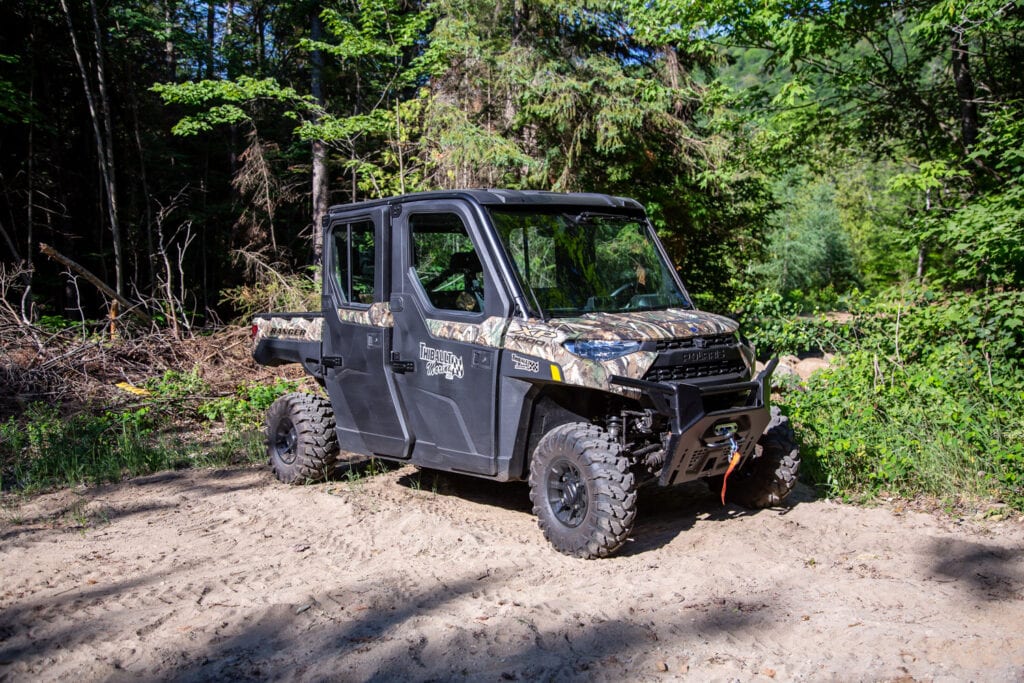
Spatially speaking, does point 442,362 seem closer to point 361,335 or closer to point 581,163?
point 361,335

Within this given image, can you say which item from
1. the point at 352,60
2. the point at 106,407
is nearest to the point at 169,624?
the point at 106,407

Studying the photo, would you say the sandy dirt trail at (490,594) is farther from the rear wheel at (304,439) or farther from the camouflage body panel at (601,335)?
the camouflage body panel at (601,335)

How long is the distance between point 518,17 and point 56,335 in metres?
8.49

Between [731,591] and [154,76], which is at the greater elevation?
[154,76]

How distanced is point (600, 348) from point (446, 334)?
123cm

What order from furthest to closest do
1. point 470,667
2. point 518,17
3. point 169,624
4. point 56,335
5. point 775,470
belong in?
point 518,17
point 56,335
point 775,470
point 169,624
point 470,667

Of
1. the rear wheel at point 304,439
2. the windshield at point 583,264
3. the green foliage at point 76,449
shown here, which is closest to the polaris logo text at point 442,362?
the windshield at point 583,264

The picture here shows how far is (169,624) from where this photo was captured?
14.4 ft

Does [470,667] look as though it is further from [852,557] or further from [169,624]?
[852,557]

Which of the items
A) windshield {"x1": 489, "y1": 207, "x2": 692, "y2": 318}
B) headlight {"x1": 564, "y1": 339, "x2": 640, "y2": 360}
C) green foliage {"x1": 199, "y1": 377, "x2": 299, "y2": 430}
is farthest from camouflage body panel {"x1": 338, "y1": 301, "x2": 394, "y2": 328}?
green foliage {"x1": 199, "y1": 377, "x2": 299, "y2": 430}

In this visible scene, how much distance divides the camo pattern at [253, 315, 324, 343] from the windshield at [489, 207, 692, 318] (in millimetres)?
2183

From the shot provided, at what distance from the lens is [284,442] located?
7422 mm

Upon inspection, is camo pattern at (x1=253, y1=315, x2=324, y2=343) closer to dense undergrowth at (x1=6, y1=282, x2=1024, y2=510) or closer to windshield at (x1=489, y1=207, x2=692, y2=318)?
dense undergrowth at (x1=6, y1=282, x2=1024, y2=510)

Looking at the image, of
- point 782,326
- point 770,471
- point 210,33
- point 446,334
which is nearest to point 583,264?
point 446,334
